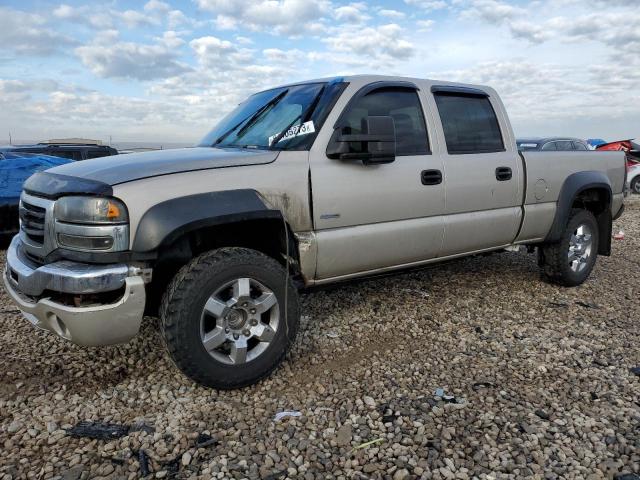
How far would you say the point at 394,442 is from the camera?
2.50 m

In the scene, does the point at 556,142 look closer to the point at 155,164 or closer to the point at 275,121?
the point at 275,121

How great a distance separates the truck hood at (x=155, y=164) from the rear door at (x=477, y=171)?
5.22 ft

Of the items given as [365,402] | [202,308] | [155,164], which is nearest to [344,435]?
[365,402]

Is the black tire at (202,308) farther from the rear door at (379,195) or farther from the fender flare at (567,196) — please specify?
the fender flare at (567,196)

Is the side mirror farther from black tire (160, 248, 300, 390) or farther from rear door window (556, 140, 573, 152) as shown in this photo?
rear door window (556, 140, 573, 152)

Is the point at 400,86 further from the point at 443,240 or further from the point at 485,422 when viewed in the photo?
the point at 485,422

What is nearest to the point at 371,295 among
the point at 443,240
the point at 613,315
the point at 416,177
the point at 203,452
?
the point at 443,240

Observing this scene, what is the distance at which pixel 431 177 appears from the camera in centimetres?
376

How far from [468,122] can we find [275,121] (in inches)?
67.4

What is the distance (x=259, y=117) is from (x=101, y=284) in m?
1.81

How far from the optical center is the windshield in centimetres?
336

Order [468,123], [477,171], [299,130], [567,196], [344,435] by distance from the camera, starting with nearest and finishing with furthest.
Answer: [344,435]
[299,130]
[477,171]
[468,123]
[567,196]

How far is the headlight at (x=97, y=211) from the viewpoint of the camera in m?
2.57

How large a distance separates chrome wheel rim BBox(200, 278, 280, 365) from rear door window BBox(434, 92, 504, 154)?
78.1 inches
